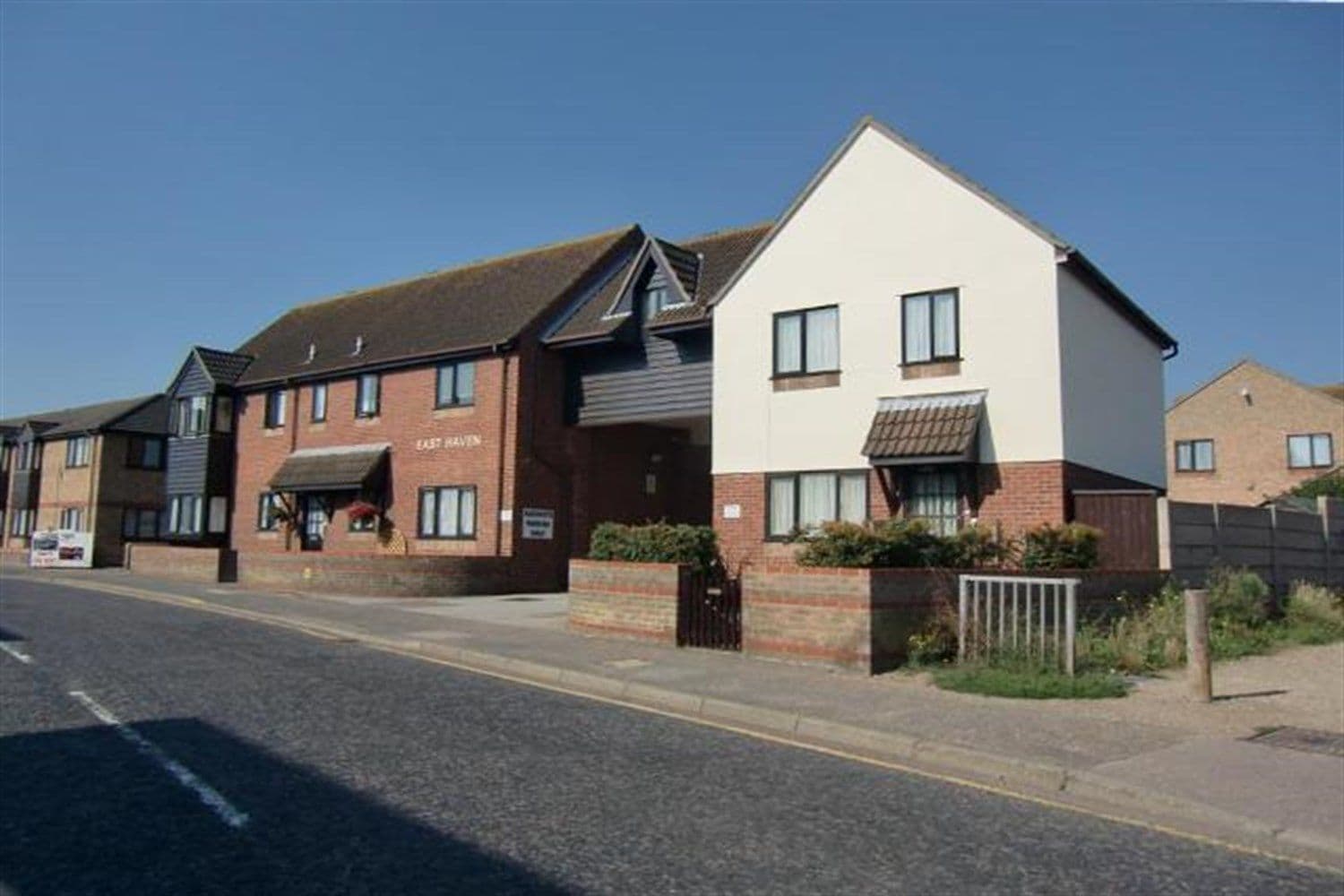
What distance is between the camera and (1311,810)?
6.87 m

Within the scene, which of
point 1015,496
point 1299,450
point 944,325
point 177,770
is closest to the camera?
point 177,770

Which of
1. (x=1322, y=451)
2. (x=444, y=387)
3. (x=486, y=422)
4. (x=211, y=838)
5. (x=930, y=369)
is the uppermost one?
(x=1322, y=451)

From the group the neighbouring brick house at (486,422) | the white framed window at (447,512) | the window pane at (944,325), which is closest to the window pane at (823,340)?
the window pane at (944,325)

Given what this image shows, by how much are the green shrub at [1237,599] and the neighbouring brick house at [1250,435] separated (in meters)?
30.9

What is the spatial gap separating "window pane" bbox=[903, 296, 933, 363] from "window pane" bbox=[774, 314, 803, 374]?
7.67 ft

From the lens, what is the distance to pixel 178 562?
3080 cm

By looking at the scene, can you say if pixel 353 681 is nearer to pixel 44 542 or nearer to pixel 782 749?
pixel 782 749

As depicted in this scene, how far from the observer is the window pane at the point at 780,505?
21.1m

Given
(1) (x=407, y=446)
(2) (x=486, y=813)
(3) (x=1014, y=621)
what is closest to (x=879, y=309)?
(3) (x=1014, y=621)

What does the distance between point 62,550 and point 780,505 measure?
1304 inches

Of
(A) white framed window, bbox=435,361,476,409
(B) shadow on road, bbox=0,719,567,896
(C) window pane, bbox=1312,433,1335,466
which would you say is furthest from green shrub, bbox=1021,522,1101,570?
(C) window pane, bbox=1312,433,1335,466

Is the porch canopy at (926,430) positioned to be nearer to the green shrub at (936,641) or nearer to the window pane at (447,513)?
the green shrub at (936,641)

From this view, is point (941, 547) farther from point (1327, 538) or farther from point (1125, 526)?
point (1327, 538)

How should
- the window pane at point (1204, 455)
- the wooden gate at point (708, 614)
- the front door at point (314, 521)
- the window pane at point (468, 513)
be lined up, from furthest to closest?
the window pane at point (1204, 455) < the front door at point (314, 521) < the window pane at point (468, 513) < the wooden gate at point (708, 614)
